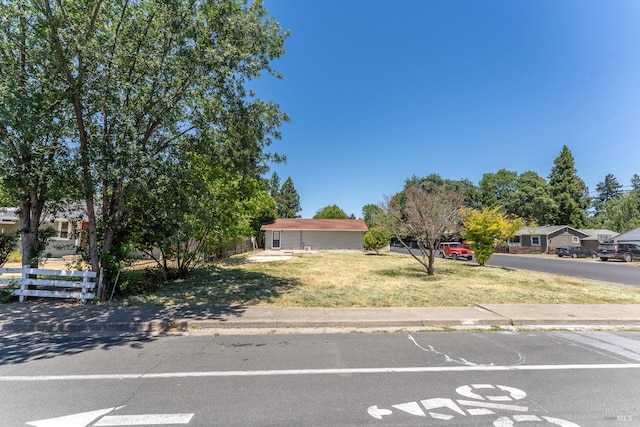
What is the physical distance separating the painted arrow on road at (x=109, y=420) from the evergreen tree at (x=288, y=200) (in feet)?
186

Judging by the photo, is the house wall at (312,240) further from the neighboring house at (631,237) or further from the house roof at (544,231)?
the neighboring house at (631,237)

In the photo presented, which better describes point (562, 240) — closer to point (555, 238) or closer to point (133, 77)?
point (555, 238)

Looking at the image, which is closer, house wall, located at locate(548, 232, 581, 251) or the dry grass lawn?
the dry grass lawn

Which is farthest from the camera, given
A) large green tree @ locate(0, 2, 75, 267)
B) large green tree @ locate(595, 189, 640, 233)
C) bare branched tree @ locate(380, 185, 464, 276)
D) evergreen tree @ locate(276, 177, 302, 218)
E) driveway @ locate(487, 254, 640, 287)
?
evergreen tree @ locate(276, 177, 302, 218)

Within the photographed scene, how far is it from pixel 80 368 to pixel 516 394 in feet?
18.4

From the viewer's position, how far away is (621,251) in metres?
28.0

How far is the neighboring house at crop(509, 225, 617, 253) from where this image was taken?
41719 millimetres

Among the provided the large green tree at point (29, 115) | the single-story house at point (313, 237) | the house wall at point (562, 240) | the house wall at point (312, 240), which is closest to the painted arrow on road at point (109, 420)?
the large green tree at point (29, 115)

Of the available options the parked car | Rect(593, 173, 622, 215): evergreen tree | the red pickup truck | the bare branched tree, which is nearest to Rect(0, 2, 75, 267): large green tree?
the bare branched tree

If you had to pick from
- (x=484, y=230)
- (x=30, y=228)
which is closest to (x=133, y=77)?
(x=30, y=228)

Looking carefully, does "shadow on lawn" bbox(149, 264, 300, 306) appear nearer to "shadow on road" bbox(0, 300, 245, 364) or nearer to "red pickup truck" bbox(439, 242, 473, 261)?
"shadow on road" bbox(0, 300, 245, 364)

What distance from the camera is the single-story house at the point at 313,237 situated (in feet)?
120

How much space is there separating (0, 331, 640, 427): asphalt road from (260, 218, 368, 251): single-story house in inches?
1199

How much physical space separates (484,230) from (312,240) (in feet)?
70.8
